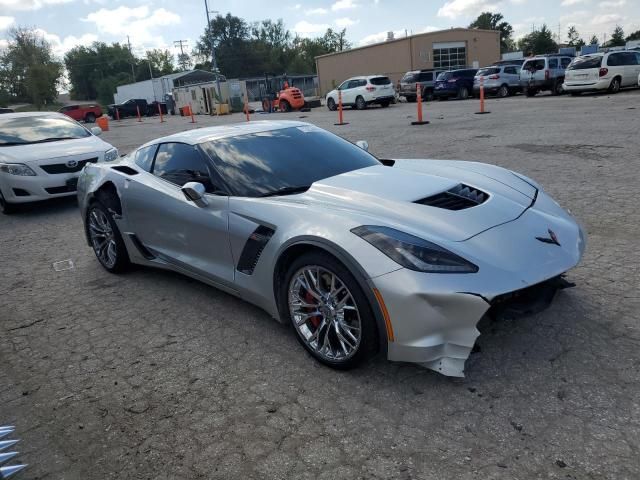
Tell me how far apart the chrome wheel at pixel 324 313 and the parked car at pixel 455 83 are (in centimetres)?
2703

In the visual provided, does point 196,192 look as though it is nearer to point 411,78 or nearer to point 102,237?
point 102,237

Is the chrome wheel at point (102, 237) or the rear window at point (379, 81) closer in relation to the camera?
the chrome wheel at point (102, 237)

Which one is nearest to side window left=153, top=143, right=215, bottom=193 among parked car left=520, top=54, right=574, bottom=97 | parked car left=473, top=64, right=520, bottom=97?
parked car left=520, top=54, right=574, bottom=97

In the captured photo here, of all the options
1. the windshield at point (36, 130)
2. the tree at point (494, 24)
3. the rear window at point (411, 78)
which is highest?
the tree at point (494, 24)

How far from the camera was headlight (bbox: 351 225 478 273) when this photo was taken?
259 centimetres

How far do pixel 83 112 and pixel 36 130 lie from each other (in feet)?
118

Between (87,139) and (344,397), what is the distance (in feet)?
25.7

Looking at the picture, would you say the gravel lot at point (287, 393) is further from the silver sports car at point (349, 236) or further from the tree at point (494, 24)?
the tree at point (494, 24)

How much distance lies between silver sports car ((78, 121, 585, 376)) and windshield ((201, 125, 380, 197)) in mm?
13

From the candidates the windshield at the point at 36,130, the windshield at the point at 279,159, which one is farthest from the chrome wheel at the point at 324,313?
the windshield at the point at 36,130

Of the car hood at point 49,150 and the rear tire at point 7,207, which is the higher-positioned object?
the car hood at point 49,150

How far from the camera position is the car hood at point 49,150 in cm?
774

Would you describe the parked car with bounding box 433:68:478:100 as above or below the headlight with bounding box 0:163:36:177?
above

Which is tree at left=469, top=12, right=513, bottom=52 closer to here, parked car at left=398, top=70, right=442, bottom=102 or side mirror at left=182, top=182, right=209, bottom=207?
parked car at left=398, top=70, right=442, bottom=102
